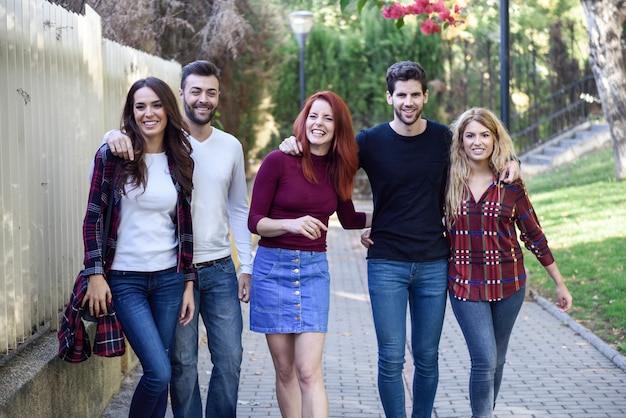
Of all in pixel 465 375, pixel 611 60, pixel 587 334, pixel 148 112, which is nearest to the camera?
pixel 148 112

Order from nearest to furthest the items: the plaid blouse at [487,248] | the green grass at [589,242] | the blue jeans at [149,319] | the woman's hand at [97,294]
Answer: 1. the woman's hand at [97,294]
2. the blue jeans at [149,319]
3. the plaid blouse at [487,248]
4. the green grass at [589,242]

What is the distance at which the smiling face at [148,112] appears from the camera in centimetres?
429

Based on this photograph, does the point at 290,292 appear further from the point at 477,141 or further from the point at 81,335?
the point at 477,141

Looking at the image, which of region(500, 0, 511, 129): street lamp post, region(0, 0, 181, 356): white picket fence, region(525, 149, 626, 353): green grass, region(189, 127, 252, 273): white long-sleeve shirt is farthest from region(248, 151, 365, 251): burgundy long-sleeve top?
region(500, 0, 511, 129): street lamp post

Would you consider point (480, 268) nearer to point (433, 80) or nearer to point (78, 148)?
point (78, 148)

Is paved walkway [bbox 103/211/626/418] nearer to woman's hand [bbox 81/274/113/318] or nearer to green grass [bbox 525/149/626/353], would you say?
green grass [bbox 525/149/626/353]

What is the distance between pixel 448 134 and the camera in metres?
4.90

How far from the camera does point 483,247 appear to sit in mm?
4676

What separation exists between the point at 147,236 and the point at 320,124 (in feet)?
3.27

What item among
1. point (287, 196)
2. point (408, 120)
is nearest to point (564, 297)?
point (408, 120)

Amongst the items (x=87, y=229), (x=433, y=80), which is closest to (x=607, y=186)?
(x=433, y=80)

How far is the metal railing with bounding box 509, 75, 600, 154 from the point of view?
2355cm

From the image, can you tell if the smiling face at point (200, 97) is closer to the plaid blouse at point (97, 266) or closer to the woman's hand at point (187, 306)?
the plaid blouse at point (97, 266)

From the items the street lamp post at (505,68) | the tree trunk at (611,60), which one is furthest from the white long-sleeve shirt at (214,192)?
the tree trunk at (611,60)
